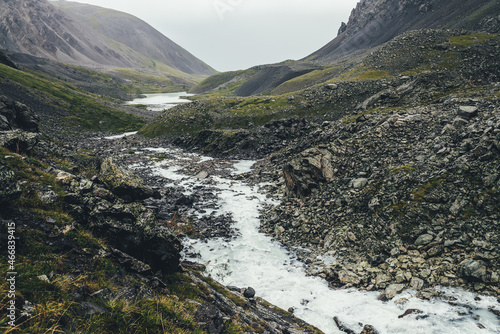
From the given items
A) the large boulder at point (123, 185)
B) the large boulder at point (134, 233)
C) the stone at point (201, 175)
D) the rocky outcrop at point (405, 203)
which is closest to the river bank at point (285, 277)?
the rocky outcrop at point (405, 203)

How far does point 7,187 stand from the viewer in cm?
901

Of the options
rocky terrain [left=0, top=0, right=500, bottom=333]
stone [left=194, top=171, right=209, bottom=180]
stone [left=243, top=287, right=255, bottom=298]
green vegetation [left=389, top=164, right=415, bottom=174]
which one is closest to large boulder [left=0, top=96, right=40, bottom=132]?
rocky terrain [left=0, top=0, right=500, bottom=333]

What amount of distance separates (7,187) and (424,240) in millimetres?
23578

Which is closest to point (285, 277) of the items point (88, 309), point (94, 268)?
point (94, 268)

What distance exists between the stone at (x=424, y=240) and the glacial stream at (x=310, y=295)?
339 centimetres

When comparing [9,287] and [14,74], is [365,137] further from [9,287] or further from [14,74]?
[14,74]

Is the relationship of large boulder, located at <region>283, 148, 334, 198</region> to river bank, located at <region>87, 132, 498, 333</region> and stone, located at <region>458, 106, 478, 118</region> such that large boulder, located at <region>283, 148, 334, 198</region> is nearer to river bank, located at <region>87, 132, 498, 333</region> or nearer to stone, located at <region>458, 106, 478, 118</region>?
river bank, located at <region>87, 132, 498, 333</region>

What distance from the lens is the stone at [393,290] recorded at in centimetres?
1445

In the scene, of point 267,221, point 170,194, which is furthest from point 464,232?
point 170,194

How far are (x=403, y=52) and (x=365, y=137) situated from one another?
85471mm

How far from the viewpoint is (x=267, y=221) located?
86.7 ft

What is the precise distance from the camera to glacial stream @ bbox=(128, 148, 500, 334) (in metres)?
12.3

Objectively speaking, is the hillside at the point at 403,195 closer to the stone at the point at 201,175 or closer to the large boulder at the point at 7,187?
the stone at the point at 201,175

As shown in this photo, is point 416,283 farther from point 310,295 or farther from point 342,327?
point 310,295
